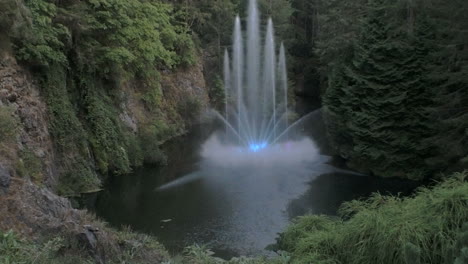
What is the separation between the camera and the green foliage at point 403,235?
4578 mm

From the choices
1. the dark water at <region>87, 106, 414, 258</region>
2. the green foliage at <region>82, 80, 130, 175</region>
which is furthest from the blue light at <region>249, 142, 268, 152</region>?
the green foliage at <region>82, 80, 130, 175</region>

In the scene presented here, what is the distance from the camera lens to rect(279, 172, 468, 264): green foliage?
4578 millimetres

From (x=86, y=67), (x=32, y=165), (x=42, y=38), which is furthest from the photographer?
(x=86, y=67)

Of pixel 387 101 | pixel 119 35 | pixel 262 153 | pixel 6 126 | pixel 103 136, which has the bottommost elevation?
pixel 262 153

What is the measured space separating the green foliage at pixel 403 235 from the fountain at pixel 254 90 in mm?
15206

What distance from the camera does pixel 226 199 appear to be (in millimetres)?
14398

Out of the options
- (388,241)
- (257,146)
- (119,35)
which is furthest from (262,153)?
(388,241)

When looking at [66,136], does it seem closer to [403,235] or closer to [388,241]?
[388,241]

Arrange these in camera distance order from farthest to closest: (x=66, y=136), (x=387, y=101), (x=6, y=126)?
(x=387, y=101), (x=66, y=136), (x=6, y=126)

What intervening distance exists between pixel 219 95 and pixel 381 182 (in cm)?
1443

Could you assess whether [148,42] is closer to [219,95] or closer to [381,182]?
[219,95]

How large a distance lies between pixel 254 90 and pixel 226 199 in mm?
12299

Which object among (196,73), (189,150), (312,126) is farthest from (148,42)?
(312,126)

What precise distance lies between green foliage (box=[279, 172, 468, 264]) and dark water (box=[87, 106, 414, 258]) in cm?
510
